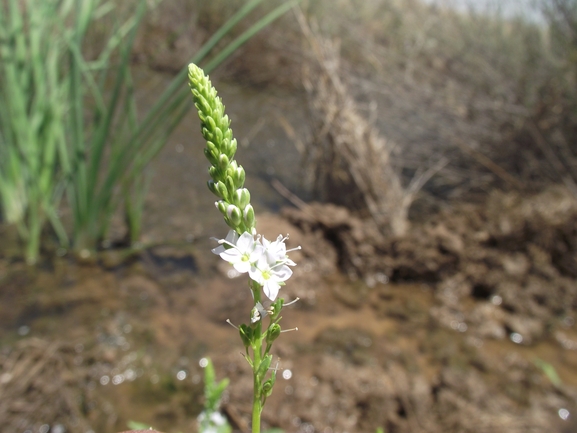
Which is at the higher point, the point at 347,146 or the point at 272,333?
the point at 272,333

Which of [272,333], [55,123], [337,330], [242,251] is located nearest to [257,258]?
[242,251]

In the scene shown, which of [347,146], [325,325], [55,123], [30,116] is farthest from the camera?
[347,146]

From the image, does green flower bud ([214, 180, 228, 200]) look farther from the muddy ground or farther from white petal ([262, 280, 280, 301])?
the muddy ground

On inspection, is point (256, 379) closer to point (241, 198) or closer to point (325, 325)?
point (241, 198)

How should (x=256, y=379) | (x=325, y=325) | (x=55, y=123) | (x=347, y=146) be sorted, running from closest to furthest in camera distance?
(x=256, y=379) < (x=55, y=123) < (x=325, y=325) < (x=347, y=146)

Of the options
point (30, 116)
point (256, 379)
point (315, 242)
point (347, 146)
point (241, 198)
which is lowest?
point (315, 242)

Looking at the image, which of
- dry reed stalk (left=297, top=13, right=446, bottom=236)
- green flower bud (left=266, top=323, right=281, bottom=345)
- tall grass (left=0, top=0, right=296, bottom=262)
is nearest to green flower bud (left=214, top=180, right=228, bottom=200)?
green flower bud (left=266, top=323, right=281, bottom=345)

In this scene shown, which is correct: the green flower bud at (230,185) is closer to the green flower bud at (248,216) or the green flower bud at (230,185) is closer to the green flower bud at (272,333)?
the green flower bud at (248,216)
